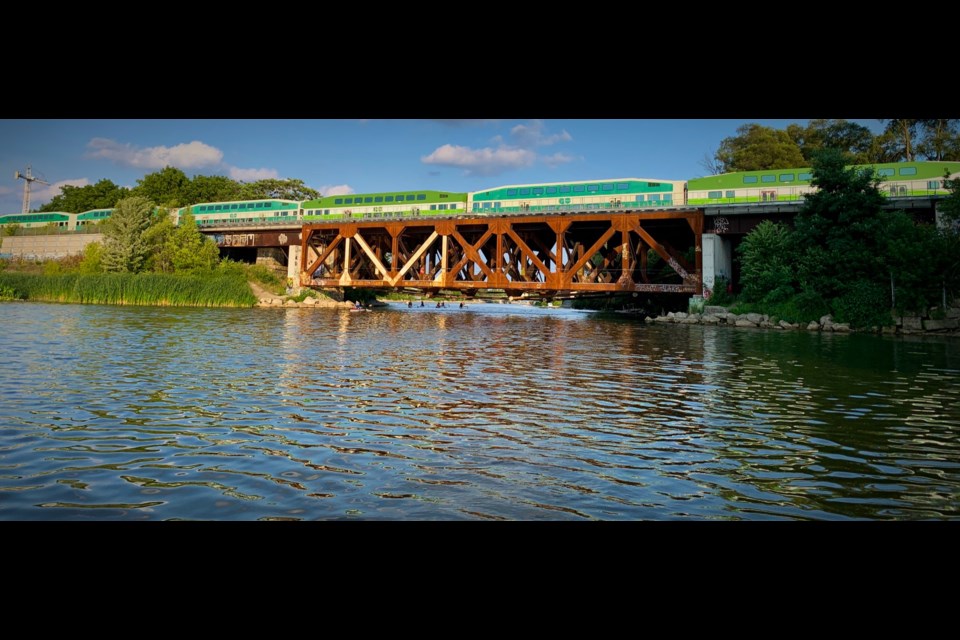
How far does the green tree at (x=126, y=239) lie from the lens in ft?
214

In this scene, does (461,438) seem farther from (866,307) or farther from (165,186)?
(165,186)

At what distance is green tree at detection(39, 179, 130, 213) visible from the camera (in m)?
108

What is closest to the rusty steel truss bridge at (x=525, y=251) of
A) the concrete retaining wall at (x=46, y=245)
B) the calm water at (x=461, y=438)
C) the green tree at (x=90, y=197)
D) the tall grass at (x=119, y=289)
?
the tall grass at (x=119, y=289)

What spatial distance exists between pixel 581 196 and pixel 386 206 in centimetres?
2242

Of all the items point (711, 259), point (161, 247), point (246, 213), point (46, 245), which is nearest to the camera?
point (711, 259)

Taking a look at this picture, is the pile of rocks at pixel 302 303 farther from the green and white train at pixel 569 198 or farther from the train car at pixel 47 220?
the train car at pixel 47 220

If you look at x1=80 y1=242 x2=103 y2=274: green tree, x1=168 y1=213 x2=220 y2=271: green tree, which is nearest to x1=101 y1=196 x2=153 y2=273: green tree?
x1=80 y1=242 x2=103 y2=274: green tree

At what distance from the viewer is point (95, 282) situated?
5438 cm

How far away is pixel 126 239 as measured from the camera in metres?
65.7

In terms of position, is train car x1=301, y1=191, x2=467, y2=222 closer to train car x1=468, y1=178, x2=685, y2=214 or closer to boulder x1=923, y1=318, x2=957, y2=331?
train car x1=468, y1=178, x2=685, y2=214

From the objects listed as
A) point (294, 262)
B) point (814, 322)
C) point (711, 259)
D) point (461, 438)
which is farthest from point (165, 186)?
point (461, 438)

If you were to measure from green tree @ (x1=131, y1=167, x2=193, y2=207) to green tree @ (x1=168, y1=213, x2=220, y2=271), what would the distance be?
39206mm
